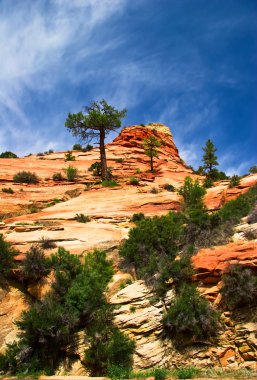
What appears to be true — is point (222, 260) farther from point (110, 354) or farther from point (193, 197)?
point (193, 197)

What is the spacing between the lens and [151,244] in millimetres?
14875

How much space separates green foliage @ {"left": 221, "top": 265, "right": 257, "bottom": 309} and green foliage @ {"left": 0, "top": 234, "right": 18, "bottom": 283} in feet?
30.0

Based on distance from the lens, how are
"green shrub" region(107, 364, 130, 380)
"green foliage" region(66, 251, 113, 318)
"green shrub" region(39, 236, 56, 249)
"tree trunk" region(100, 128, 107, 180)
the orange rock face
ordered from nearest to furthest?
"green shrub" region(107, 364, 130, 380) < the orange rock face < "green foliage" region(66, 251, 113, 318) < "green shrub" region(39, 236, 56, 249) < "tree trunk" region(100, 128, 107, 180)

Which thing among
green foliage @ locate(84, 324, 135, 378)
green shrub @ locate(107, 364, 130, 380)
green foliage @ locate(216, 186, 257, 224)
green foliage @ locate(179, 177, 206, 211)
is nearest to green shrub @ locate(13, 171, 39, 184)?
green foliage @ locate(179, 177, 206, 211)

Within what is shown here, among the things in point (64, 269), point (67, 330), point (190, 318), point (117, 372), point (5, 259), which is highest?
point (5, 259)

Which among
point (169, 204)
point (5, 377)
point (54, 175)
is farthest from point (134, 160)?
point (5, 377)

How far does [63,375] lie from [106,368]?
1.41 metres

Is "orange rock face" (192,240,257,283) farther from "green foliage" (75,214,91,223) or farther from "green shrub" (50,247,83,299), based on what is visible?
"green foliage" (75,214,91,223)

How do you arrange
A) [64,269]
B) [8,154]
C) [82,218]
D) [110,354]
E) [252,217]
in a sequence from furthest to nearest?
[8,154]
[82,218]
[252,217]
[64,269]
[110,354]

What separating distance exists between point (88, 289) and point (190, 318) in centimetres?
398

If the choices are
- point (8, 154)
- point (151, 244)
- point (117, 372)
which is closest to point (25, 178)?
point (8, 154)

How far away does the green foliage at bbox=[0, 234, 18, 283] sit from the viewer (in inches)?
544

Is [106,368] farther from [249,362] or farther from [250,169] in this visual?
[250,169]

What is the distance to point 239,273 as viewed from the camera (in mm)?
10703
